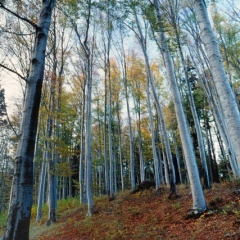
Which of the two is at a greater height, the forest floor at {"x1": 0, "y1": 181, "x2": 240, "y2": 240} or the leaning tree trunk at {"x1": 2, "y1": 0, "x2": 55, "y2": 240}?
the leaning tree trunk at {"x1": 2, "y1": 0, "x2": 55, "y2": 240}

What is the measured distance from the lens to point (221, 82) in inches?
114

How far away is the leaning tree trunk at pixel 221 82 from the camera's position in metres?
2.65

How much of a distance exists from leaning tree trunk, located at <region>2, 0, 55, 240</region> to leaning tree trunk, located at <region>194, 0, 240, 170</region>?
8.06 feet

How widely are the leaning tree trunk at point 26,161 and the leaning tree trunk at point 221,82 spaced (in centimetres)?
246

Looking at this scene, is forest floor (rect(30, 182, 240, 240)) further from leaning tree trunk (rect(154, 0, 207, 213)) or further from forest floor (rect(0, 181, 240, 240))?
leaning tree trunk (rect(154, 0, 207, 213))

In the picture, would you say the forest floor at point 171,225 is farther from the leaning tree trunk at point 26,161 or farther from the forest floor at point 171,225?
the leaning tree trunk at point 26,161

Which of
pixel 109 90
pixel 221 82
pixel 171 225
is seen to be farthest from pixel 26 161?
pixel 109 90

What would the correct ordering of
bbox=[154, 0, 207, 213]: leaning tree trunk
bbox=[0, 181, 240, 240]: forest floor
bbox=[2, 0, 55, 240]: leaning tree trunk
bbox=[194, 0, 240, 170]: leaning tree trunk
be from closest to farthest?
1. bbox=[2, 0, 55, 240]: leaning tree trunk
2. bbox=[194, 0, 240, 170]: leaning tree trunk
3. bbox=[0, 181, 240, 240]: forest floor
4. bbox=[154, 0, 207, 213]: leaning tree trunk

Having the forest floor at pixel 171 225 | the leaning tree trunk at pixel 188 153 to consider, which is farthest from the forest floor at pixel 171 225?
the leaning tree trunk at pixel 188 153

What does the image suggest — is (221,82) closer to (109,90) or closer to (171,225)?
(171,225)

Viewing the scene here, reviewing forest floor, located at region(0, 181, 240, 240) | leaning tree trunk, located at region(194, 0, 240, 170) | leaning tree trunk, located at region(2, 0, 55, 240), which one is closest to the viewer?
leaning tree trunk, located at region(2, 0, 55, 240)

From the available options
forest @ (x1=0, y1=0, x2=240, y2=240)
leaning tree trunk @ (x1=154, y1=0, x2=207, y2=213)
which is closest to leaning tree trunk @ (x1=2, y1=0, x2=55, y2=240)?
forest @ (x1=0, y1=0, x2=240, y2=240)

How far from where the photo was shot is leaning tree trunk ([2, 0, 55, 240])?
1896 millimetres

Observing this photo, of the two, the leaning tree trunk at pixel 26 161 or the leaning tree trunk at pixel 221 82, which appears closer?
the leaning tree trunk at pixel 26 161
